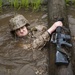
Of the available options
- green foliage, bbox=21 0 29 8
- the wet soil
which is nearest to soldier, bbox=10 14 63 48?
the wet soil

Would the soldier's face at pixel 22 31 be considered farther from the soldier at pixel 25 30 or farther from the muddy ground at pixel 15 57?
the muddy ground at pixel 15 57

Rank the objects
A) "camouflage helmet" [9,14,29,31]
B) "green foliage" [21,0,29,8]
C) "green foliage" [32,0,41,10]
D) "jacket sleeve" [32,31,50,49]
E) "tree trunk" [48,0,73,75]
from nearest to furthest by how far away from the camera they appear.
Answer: "tree trunk" [48,0,73,75], "jacket sleeve" [32,31,50,49], "camouflage helmet" [9,14,29,31], "green foliage" [32,0,41,10], "green foliage" [21,0,29,8]

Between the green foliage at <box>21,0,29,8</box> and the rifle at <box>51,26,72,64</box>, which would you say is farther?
the green foliage at <box>21,0,29,8</box>

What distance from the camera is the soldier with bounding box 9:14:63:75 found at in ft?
13.8

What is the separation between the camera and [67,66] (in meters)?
3.60

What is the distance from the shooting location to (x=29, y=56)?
4531 millimetres

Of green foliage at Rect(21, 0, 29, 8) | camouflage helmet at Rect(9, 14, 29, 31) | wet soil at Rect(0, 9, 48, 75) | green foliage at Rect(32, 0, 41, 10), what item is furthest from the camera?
green foliage at Rect(21, 0, 29, 8)

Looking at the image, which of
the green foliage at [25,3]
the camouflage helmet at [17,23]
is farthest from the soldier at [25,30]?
the green foliage at [25,3]

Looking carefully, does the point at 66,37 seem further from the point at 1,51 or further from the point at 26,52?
the point at 1,51

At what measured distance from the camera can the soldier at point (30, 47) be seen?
13.8 feet

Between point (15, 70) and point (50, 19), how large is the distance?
1.43 metres

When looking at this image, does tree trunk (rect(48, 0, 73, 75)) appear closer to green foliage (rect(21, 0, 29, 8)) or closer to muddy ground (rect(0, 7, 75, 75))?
muddy ground (rect(0, 7, 75, 75))

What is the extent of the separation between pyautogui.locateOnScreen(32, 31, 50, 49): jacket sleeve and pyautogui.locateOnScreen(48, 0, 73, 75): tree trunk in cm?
38

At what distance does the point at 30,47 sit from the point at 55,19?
2.61ft
